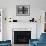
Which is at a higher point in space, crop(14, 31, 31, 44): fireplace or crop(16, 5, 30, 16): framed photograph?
crop(16, 5, 30, 16): framed photograph

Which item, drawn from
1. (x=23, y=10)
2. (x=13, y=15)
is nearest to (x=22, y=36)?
(x=13, y=15)

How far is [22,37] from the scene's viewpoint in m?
8.40

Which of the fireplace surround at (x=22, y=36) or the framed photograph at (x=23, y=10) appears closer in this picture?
the framed photograph at (x=23, y=10)

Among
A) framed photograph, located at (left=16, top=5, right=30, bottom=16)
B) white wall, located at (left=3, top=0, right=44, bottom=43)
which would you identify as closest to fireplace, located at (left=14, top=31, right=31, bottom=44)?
white wall, located at (left=3, top=0, right=44, bottom=43)

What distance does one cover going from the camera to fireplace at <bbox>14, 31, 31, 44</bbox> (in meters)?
8.32

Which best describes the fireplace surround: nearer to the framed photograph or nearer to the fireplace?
the fireplace

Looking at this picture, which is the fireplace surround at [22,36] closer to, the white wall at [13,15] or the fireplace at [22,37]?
the fireplace at [22,37]

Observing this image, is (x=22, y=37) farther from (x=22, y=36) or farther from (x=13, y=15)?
(x=13, y=15)

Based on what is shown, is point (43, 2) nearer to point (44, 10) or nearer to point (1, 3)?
point (44, 10)

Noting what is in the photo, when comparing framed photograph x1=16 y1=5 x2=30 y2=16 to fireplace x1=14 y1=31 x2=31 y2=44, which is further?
fireplace x1=14 y1=31 x2=31 y2=44

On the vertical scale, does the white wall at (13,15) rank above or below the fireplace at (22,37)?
above

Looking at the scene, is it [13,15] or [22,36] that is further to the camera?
[22,36]

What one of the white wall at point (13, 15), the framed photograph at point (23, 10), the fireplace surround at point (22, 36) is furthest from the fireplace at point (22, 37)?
the framed photograph at point (23, 10)

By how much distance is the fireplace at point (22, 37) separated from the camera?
832 centimetres
